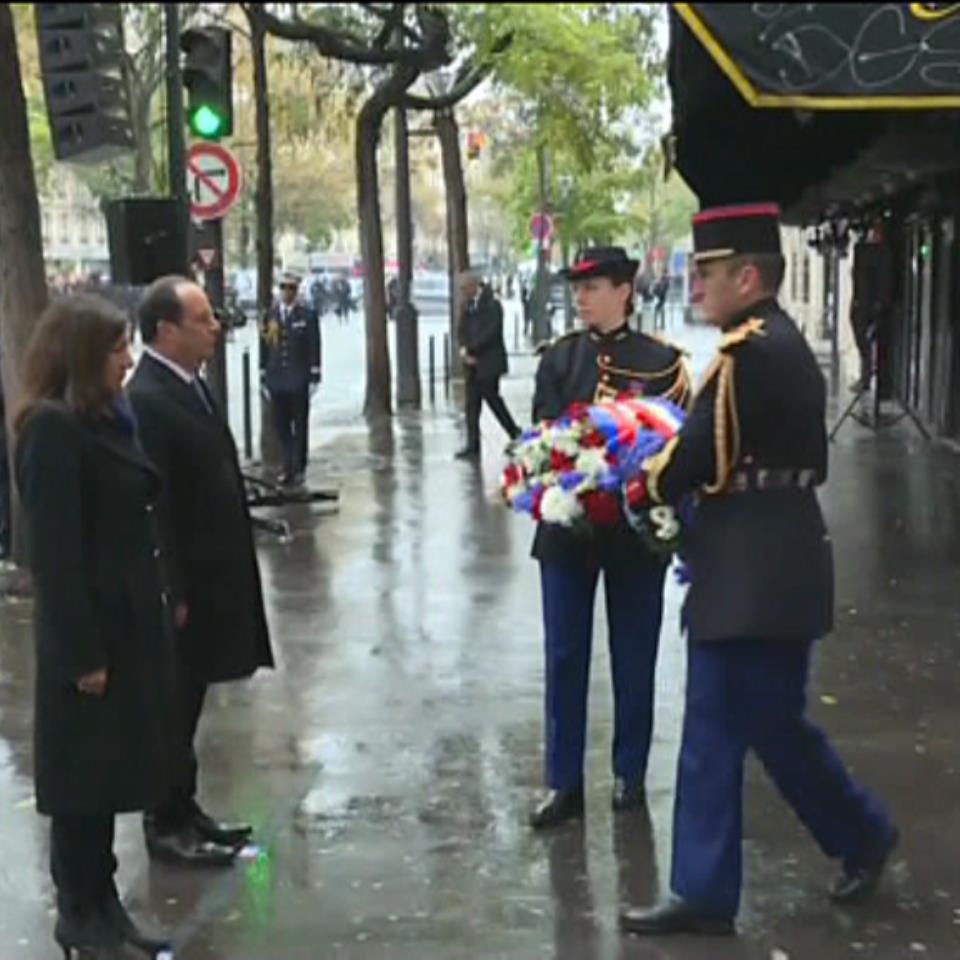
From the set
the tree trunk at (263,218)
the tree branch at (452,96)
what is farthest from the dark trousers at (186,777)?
the tree branch at (452,96)

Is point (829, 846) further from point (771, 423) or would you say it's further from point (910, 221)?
point (910, 221)

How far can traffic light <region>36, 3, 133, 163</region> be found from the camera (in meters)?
3.19

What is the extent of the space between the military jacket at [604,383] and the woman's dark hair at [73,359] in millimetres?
1723

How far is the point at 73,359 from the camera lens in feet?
14.4

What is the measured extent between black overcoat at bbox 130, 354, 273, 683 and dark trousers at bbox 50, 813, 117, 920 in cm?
77

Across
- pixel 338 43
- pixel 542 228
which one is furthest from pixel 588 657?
pixel 542 228

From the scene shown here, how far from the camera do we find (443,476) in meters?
14.9

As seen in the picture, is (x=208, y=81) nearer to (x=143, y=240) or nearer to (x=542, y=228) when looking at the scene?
(x=143, y=240)

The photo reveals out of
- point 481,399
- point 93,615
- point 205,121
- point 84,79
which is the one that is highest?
point 205,121

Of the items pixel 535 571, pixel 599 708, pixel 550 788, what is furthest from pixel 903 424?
pixel 550 788

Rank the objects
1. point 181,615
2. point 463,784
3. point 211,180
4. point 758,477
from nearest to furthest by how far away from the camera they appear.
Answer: point 758,477, point 181,615, point 463,784, point 211,180

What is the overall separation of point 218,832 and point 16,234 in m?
5.43

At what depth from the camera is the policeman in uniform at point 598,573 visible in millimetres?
5551

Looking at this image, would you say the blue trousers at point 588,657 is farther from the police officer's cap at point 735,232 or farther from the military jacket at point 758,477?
the police officer's cap at point 735,232
